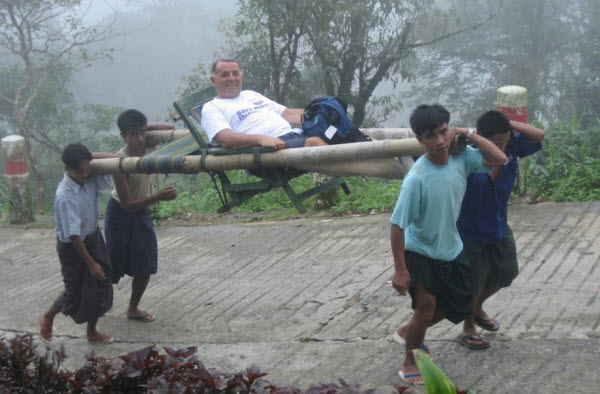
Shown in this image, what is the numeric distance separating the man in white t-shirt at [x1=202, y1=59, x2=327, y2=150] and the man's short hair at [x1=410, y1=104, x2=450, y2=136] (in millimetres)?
1418

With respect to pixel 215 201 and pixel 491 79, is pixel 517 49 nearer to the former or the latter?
pixel 491 79

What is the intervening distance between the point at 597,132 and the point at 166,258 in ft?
14.7

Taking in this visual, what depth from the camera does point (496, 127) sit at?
3838mm

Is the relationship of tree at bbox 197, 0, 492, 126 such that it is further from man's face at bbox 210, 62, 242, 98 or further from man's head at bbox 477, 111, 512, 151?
man's head at bbox 477, 111, 512, 151

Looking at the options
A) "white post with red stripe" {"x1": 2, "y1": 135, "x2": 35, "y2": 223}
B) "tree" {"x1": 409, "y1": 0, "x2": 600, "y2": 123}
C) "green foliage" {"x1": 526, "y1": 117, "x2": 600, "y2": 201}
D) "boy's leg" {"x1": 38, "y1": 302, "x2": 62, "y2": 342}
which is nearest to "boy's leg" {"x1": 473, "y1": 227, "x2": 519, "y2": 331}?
"boy's leg" {"x1": 38, "y1": 302, "x2": 62, "y2": 342}

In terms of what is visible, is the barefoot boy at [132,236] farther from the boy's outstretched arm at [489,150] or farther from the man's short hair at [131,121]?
the boy's outstretched arm at [489,150]

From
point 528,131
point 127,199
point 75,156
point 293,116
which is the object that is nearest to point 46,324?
point 127,199

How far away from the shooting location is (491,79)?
784 inches

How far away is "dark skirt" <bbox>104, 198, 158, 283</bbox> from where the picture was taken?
18.1 feet

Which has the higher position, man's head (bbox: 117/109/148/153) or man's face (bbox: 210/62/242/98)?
man's face (bbox: 210/62/242/98)

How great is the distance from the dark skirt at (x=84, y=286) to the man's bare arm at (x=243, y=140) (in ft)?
3.60

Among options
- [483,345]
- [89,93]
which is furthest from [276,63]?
[89,93]

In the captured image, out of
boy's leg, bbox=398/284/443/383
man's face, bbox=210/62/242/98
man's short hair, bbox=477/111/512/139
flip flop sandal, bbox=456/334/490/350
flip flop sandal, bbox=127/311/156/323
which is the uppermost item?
man's face, bbox=210/62/242/98

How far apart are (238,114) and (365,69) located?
7045 mm
